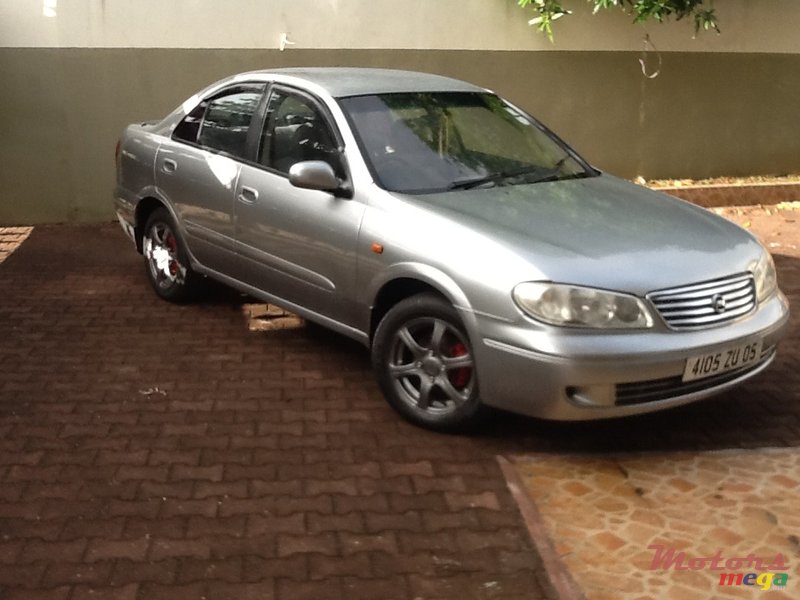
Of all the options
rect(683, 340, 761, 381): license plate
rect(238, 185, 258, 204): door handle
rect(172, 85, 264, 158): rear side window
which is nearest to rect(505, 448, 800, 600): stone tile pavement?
rect(683, 340, 761, 381): license plate

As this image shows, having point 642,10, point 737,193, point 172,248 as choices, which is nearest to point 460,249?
point 172,248

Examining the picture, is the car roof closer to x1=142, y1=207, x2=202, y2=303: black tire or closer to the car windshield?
the car windshield

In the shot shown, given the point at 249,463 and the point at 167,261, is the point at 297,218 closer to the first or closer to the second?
the point at 249,463

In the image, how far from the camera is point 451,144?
530cm

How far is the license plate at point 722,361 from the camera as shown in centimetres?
420

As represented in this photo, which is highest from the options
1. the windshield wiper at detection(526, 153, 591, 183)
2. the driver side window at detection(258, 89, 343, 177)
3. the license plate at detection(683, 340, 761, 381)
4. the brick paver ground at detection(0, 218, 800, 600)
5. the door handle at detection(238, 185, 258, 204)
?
the driver side window at detection(258, 89, 343, 177)

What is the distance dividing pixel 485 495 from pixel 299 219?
1967 mm

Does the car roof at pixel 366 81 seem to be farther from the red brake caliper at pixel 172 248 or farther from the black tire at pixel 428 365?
the black tire at pixel 428 365

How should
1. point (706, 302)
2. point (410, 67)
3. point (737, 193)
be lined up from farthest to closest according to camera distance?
point (737, 193) < point (410, 67) < point (706, 302)

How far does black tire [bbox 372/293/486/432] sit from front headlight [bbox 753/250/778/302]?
4.84 ft

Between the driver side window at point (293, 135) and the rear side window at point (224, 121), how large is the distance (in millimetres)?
215

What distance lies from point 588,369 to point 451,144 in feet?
5.94

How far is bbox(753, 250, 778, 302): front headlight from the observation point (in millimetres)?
4617

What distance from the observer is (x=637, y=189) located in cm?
532
